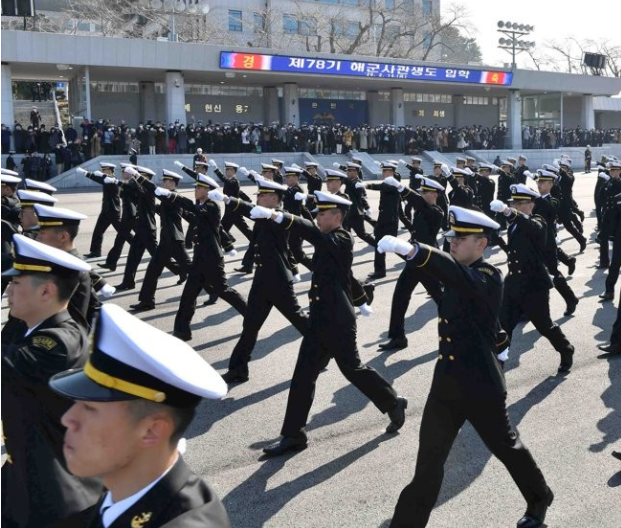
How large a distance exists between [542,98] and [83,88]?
30.5 meters

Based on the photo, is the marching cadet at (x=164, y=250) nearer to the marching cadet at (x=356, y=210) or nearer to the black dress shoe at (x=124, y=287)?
the black dress shoe at (x=124, y=287)

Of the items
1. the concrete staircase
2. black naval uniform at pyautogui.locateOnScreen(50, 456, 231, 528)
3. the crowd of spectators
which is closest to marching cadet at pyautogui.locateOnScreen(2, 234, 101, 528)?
black naval uniform at pyautogui.locateOnScreen(50, 456, 231, 528)

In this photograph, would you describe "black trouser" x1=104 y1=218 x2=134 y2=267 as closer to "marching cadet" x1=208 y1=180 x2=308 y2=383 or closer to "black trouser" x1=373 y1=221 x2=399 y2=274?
"black trouser" x1=373 y1=221 x2=399 y2=274

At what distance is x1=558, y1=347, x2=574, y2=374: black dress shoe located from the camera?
7.62 m

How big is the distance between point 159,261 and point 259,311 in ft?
11.6

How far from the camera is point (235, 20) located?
52594 millimetres

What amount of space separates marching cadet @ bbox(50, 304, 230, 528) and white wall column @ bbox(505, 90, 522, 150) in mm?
45804

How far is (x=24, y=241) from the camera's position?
3.69m

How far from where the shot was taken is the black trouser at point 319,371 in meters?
5.81

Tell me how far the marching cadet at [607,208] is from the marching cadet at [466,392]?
7346mm

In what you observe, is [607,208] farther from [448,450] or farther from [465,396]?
[448,450]

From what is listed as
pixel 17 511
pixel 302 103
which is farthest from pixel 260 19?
pixel 17 511

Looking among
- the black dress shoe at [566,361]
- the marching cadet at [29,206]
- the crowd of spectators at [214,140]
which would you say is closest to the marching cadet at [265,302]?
the marching cadet at [29,206]

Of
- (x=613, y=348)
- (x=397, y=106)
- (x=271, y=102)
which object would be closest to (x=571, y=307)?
(x=613, y=348)
